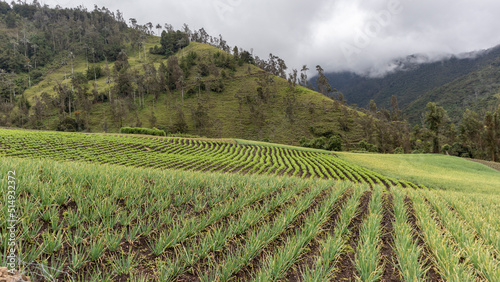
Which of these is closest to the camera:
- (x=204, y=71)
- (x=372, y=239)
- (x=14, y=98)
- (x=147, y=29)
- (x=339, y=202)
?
(x=372, y=239)

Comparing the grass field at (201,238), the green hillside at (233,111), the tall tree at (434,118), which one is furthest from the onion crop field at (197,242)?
the green hillside at (233,111)

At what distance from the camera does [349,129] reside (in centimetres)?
8331

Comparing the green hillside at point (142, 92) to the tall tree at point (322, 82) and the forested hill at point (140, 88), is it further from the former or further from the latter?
the tall tree at point (322, 82)

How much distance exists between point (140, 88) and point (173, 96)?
14.8 metres

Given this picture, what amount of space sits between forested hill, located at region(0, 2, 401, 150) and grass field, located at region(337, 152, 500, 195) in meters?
36.1

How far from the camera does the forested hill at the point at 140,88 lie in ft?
263

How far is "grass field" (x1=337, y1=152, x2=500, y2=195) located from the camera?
20475 millimetres

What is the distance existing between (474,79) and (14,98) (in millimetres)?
279436

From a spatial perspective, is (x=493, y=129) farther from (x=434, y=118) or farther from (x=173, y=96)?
(x=173, y=96)

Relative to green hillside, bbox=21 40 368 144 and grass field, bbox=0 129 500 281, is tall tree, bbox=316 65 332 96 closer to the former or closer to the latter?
green hillside, bbox=21 40 368 144

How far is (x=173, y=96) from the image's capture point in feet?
340

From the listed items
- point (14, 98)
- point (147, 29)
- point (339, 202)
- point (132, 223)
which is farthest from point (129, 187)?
point (147, 29)

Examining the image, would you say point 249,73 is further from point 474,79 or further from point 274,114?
point 474,79

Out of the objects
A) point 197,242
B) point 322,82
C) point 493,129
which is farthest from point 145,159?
point 322,82
